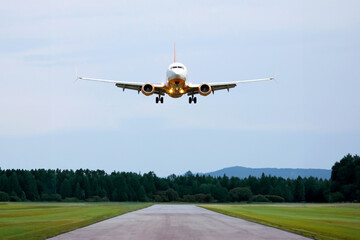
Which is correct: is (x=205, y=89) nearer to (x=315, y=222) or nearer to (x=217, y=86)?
(x=217, y=86)

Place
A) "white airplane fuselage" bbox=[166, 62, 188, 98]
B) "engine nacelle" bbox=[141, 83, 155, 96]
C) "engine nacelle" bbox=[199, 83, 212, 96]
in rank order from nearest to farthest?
"white airplane fuselage" bbox=[166, 62, 188, 98] < "engine nacelle" bbox=[141, 83, 155, 96] < "engine nacelle" bbox=[199, 83, 212, 96]

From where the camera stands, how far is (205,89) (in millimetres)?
58812

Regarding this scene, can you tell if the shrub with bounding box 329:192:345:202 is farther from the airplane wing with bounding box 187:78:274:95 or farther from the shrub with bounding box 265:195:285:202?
the airplane wing with bounding box 187:78:274:95

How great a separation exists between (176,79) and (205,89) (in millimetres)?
3586

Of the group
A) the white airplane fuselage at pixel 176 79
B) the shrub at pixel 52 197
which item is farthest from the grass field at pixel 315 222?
the shrub at pixel 52 197

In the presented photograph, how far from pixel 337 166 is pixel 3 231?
144 metres

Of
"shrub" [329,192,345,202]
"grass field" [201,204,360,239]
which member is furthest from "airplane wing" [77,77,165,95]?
"shrub" [329,192,345,202]

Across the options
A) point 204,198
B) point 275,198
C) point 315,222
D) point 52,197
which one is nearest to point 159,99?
point 315,222

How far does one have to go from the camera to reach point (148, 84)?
58062mm

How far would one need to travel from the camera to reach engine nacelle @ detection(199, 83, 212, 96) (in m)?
58.6

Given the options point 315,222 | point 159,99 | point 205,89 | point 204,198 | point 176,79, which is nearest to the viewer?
point 315,222

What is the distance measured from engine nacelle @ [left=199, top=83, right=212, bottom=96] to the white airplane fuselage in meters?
1.77

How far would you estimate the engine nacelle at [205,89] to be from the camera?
58594 millimetres

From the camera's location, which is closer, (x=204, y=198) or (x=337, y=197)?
(x=337, y=197)
